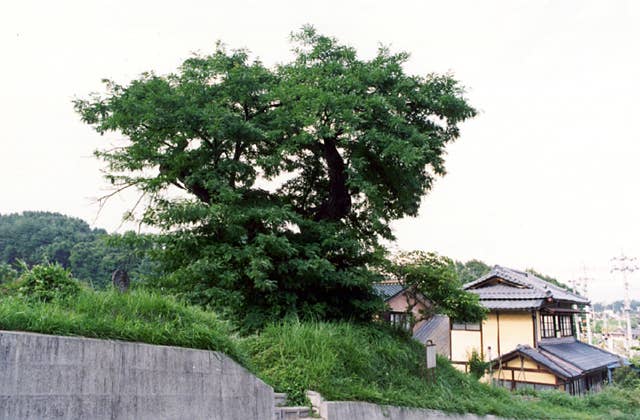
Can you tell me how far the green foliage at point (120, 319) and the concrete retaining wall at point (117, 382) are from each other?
0.19 m

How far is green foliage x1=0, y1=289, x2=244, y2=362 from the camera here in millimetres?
4387

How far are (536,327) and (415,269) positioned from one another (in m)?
15.0

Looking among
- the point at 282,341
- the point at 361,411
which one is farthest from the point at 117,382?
the point at 361,411

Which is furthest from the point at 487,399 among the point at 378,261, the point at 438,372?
the point at 378,261

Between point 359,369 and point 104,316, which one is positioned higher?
point 104,316

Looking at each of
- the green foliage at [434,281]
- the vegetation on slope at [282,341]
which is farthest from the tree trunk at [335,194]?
the vegetation on slope at [282,341]

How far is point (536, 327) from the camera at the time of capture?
22.5 meters

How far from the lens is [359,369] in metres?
8.11

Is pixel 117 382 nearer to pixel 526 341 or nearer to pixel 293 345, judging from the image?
pixel 293 345

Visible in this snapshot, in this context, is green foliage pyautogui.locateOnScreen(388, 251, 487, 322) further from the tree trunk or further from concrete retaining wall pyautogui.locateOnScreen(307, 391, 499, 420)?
concrete retaining wall pyautogui.locateOnScreen(307, 391, 499, 420)

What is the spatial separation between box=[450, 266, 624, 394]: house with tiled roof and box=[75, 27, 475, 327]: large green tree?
11808 millimetres

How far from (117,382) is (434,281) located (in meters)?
7.89

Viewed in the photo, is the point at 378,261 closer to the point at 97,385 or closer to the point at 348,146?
the point at 348,146

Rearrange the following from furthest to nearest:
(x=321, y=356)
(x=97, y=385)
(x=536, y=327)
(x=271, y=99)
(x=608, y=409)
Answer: (x=536, y=327)
(x=608, y=409)
(x=271, y=99)
(x=321, y=356)
(x=97, y=385)
